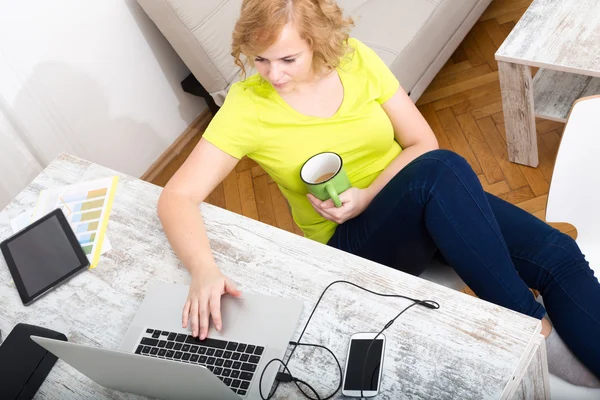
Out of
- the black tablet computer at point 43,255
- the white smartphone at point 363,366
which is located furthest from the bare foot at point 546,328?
the black tablet computer at point 43,255

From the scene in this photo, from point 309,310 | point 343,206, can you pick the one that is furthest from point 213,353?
point 343,206

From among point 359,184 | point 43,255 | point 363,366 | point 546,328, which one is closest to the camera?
point 363,366

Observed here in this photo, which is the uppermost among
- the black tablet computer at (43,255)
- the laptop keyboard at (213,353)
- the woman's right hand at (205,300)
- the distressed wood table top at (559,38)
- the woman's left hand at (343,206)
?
the black tablet computer at (43,255)

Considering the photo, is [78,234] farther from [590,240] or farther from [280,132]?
[590,240]

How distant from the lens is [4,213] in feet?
4.85

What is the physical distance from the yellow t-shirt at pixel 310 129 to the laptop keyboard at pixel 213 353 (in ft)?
1.44

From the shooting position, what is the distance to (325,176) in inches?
53.5

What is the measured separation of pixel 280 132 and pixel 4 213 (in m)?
0.66

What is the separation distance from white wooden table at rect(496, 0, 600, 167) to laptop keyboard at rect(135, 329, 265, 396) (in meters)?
1.24

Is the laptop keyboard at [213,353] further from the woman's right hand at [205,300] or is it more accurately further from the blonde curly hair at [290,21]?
the blonde curly hair at [290,21]

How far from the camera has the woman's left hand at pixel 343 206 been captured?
1.35 m

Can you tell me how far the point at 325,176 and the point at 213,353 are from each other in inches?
17.7

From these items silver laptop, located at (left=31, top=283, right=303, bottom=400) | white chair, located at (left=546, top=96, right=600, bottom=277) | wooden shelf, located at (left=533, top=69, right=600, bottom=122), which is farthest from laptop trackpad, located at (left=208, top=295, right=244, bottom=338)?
wooden shelf, located at (left=533, top=69, right=600, bottom=122)

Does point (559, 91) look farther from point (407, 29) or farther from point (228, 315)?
point (228, 315)
